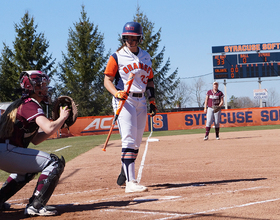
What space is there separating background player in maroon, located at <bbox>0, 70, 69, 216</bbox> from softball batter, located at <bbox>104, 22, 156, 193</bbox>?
1.24 meters

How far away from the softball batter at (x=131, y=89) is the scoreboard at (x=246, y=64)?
84.1 feet

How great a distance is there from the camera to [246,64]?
29.7 meters

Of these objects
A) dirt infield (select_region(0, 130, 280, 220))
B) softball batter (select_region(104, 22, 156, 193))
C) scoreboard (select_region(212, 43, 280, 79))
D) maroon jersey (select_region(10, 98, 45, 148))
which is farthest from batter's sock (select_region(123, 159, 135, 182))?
scoreboard (select_region(212, 43, 280, 79))

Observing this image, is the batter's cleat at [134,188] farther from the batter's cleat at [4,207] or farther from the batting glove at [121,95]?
the batter's cleat at [4,207]

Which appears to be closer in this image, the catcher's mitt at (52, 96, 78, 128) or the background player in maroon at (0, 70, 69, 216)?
the background player in maroon at (0, 70, 69, 216)

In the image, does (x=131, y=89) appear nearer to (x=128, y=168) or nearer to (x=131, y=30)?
(x=131, y=30)

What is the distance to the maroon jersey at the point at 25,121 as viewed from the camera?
351cm

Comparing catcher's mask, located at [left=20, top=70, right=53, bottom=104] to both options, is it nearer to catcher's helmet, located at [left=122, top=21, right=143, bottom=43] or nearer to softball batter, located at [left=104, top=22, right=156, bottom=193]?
softball batter, located at [left=104, top=22, right=156, bottom=193]

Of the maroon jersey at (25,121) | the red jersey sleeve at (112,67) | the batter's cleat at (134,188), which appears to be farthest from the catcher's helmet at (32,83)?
the batter's cleat at (134,188)

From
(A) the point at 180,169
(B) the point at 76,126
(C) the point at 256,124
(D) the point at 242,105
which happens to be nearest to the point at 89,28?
(B) the point at 76,126

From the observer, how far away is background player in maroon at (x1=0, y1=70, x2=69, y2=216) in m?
3.54

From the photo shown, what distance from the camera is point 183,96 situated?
201 ft

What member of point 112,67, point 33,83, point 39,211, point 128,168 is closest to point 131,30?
point 112,67

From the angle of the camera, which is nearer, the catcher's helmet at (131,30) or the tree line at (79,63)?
the catcher's helmet at (131,30)
